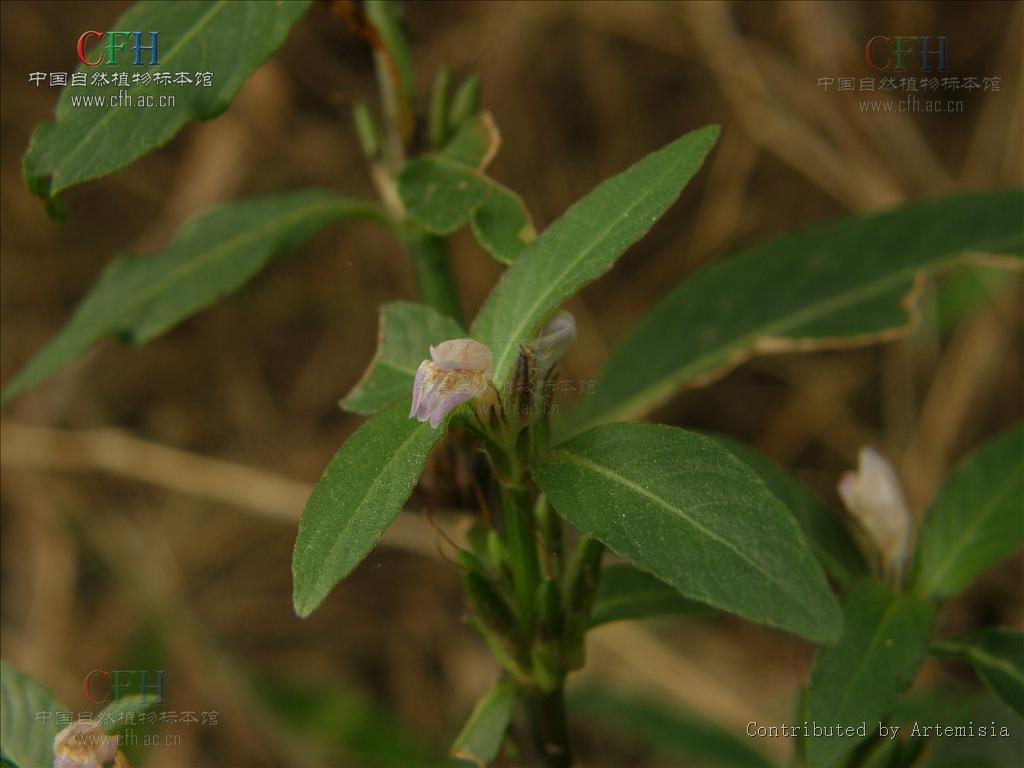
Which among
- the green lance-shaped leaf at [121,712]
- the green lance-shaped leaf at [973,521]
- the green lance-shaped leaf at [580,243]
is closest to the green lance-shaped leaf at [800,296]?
the green lance-shaped leaf at [973,521]

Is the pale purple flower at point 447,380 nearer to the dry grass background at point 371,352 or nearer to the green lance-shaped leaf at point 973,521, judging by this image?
the green lance-shaped leaf at point 973,521

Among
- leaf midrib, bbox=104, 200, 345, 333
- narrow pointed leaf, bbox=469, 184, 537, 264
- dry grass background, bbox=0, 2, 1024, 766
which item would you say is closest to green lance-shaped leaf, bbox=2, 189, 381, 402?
leaf midrib, bbox=104, 200, 345, 333

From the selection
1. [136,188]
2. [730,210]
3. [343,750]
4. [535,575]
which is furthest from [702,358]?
[136,188]

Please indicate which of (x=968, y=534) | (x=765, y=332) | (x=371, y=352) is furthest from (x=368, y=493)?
(x=371, y=352)

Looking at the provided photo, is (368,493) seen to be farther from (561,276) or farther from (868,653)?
(868,653)

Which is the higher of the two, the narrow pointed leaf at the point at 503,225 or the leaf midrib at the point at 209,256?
the narrow pointed leaf at the point at 503,225

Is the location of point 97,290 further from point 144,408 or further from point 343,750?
point 144,408
